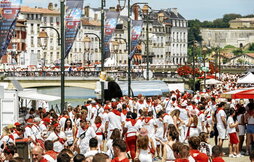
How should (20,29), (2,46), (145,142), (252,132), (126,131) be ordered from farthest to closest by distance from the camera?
(20,29), (2,46), (252,132), (126,131), (145,142)

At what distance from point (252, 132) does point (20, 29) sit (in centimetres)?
12308

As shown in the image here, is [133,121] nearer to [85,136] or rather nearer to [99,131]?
[99,131]

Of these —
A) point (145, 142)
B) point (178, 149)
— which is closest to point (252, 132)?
point (145, 142)

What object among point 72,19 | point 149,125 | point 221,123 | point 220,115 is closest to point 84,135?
point 149,125

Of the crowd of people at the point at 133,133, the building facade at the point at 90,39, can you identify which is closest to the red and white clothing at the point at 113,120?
the crowd of people at the point at 133,133

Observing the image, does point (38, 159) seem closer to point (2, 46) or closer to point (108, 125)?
point (108, 125)

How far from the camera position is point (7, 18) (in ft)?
87.2

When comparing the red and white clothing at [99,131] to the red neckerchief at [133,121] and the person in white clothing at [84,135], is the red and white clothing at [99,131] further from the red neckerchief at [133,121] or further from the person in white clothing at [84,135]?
the person in white clothing at [84,135]

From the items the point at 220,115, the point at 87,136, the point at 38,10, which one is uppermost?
the point at 38,10

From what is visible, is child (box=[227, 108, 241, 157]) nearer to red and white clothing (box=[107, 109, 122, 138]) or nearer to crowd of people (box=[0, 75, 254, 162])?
crowd of people (box=[0, 75, 254, 162])

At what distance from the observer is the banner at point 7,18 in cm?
2636

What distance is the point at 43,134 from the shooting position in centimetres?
1992

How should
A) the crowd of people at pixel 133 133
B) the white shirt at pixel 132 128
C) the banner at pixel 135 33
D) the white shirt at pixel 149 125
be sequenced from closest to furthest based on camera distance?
the crowd of people at pixel 133 133
the white shirt at pixel 132 128
the white shirt at pixel 149 125
the banner at pixel 135 33

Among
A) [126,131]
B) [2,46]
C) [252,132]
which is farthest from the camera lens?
[2,46]
